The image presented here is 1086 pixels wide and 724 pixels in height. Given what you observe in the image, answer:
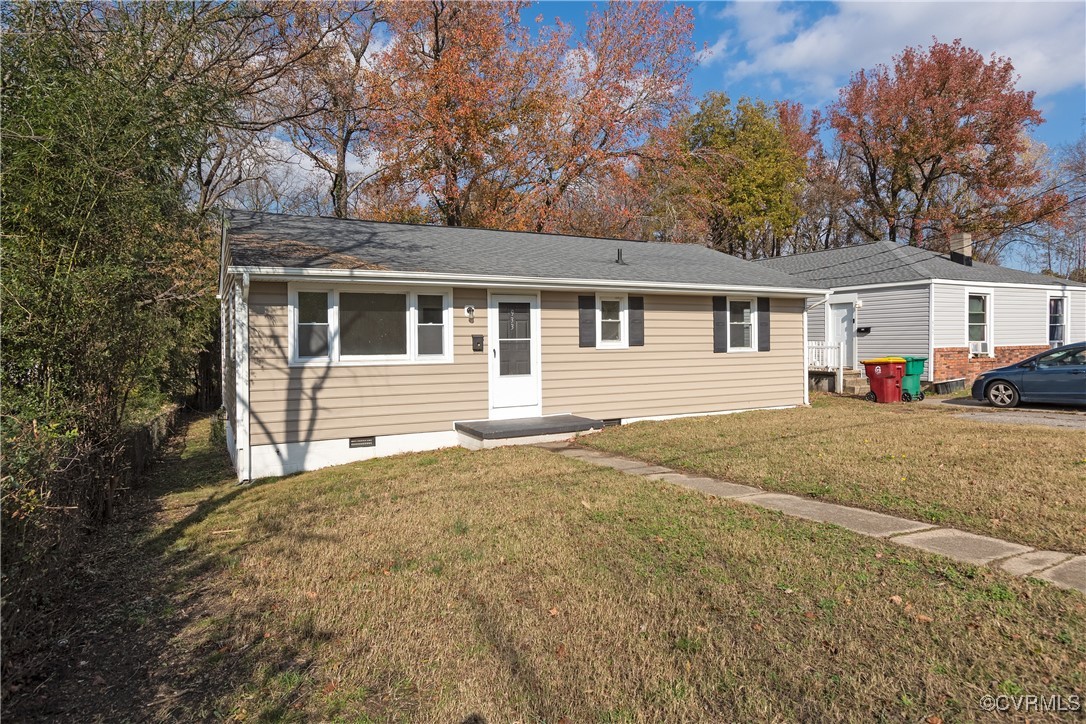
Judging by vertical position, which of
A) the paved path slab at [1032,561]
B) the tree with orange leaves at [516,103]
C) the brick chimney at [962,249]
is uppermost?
the tree with orange leaves at [516,103]

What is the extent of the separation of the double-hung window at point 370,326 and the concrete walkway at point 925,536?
164 inches

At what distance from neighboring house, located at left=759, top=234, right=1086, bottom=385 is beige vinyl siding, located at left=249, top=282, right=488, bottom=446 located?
1098 cm

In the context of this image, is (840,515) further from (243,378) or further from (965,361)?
(965,361)

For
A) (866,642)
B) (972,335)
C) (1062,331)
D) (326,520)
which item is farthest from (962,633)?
(1062,331)

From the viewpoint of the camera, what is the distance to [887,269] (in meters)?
17.1

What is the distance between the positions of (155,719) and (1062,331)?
2449 centimetres

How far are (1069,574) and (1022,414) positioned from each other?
31.8 ft

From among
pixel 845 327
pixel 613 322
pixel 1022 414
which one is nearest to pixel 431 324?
pixel 613 322

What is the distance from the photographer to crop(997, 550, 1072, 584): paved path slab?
12.5 ft

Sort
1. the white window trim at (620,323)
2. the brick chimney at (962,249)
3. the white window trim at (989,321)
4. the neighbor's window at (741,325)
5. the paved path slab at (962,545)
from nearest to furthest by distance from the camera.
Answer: the paved path slab at (962,545) → the white window trim at (620,323) → the neighbor's window at (741,325) → the white window trim at (989,321) → the brick chimney at (962,249)

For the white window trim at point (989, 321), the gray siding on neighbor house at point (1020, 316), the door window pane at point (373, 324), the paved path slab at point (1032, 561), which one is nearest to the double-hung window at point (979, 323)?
the white window trim at point (989, 321)

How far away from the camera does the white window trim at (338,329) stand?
27.0ft

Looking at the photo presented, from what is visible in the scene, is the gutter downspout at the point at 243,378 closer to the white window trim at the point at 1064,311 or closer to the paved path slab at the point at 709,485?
the paved path slab at the point at 709,485

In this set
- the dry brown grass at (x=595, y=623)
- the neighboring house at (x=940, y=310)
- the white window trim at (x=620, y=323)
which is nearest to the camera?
the dry brown grass at (x=595, y=623)
